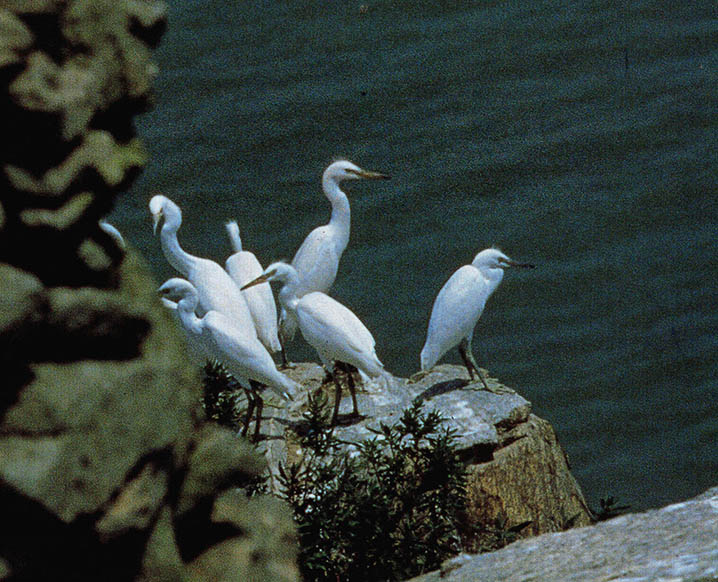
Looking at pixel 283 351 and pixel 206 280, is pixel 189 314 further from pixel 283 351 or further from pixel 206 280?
pixel 283 351

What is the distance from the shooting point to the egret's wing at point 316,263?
9516 millimetres

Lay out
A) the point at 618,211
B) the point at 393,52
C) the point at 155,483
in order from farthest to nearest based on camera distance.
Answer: the point at 393,52
the point at 618,211
the point at 155,483

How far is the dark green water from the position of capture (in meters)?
11.5

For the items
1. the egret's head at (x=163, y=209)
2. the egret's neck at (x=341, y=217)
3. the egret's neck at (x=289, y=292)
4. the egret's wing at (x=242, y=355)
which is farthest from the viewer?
the egret's neck at (x=341, y=217)

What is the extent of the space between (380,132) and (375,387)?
20.9ft

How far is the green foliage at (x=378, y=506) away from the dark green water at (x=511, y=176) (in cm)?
459

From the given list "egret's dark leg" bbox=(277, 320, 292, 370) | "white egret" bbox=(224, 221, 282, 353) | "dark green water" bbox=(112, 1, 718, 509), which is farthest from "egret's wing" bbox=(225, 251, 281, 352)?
"dark green water" bbox=(112, 1, 718, 509)

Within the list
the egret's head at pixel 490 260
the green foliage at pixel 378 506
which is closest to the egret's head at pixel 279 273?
the egret's head at pixel 490 260

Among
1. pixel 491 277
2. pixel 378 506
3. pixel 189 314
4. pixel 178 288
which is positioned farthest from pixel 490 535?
pixel 491 277

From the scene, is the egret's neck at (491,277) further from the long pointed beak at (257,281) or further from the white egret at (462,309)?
the long pointed beak at (257,281)

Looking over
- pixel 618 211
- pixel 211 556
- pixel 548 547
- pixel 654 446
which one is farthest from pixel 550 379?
pixel 211 556

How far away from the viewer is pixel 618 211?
1297cm

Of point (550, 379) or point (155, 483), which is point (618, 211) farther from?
point (155, 483)

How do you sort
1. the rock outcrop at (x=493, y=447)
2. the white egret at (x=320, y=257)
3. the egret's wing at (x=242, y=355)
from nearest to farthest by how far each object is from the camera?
the rock outcrop at (x=493, y=447), the egret's wing at (x=242, y=355), the white egret at (x=320, y=257)
